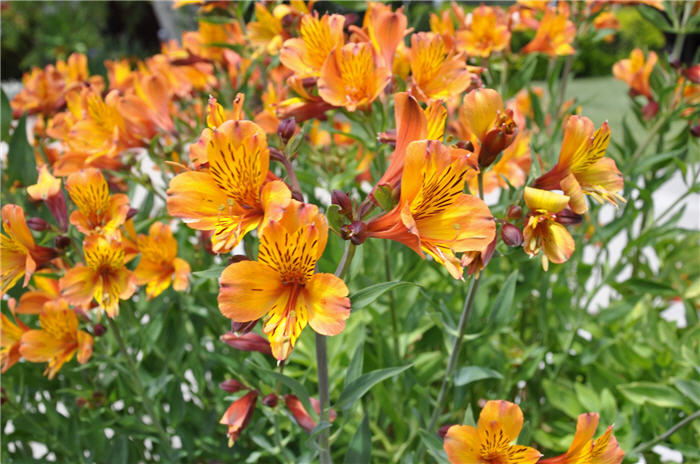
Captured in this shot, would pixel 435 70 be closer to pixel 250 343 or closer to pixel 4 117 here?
pixel 250 343

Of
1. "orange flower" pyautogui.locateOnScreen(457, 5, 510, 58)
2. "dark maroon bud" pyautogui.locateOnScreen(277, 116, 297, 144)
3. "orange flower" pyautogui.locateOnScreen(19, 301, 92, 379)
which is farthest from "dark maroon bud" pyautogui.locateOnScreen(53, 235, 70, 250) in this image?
"orange flower" pyautogui.locateOnScreen(457, 5, 510, 58)

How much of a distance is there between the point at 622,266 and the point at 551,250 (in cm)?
92

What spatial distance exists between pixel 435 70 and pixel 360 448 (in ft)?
2.37

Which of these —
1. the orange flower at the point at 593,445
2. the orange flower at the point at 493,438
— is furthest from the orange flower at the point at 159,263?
the orange flower at the point at 593,445

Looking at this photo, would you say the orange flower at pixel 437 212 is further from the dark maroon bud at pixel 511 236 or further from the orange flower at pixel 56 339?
the orange flower at pixel 56 339

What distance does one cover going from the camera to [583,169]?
855mm

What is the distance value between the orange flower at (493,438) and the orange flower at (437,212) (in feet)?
0.69

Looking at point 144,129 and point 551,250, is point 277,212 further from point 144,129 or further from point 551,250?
point 144,129

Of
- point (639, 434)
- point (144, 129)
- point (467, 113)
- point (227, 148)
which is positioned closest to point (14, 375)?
point (144, 129)

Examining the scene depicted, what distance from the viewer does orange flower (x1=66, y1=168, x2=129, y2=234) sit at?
0.99 metres

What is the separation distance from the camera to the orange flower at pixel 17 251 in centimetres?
94

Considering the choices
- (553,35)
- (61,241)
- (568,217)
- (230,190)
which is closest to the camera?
(230,190)

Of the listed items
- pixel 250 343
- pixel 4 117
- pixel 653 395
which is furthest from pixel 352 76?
pixel 653 395

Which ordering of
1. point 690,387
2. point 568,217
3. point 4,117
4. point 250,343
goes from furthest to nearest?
point 4,117 → point 690,387 → point 250,343 → point 568,217
